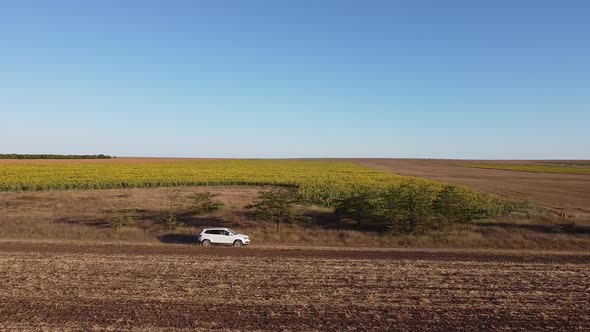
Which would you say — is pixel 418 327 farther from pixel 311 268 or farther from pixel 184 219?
pixel 184 219

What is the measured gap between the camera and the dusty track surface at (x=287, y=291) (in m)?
13.5

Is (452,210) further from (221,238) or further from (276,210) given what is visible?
(221,238)

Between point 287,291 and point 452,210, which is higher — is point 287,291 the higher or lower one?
the lower one

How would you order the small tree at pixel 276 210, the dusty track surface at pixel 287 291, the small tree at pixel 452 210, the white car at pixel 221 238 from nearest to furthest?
the dusty track surface at pixel 287 291 < the white car at pixel 221 238 < the small tree at pixel 276 210 < the small tree at pixel 452 210

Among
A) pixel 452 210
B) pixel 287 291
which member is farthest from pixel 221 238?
pixel 452 210

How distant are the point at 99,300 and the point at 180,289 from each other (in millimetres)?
2830

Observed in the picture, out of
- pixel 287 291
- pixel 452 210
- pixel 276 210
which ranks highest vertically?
pixel 452 210

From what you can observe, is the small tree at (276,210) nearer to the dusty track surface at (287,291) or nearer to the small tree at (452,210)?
the dusty track surface at (287,291)

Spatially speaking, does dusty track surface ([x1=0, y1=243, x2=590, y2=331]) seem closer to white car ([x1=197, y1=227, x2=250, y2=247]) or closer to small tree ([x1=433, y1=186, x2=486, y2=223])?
white car ([x1=197, y1=227, x2=250, y2=247])

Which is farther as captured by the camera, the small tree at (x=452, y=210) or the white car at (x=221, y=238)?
the small tree at (x=452, y=210)

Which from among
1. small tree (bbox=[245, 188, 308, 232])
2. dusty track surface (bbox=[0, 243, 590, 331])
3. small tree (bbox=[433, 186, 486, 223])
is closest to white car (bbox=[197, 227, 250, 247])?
dusty track surface (bbox=[0, 243, 590, 331])

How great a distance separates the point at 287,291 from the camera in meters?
16.5

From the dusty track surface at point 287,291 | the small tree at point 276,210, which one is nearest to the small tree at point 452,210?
the dusty track surface at point 287,291

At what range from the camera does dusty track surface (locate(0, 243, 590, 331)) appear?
1352cm
